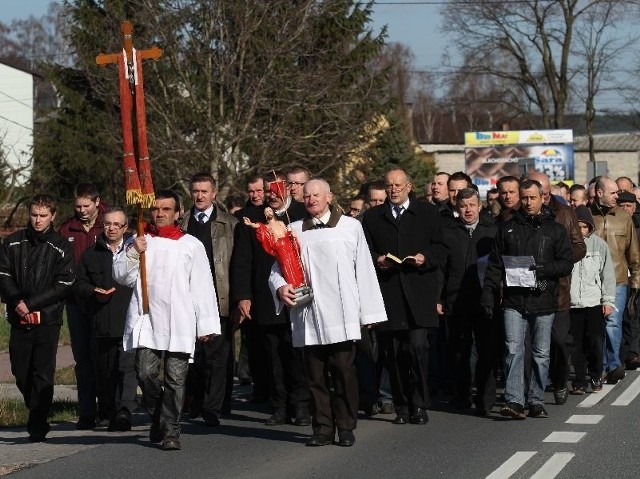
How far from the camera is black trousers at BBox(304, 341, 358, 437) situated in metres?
9.98

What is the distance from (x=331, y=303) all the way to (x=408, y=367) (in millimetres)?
1560

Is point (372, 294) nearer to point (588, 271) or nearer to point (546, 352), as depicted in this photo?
point (546, 352)

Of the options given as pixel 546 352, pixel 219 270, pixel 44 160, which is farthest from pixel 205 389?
pixel 44 160

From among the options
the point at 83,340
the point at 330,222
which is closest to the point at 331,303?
the point at 330,222

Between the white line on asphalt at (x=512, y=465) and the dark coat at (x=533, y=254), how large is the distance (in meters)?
2.14

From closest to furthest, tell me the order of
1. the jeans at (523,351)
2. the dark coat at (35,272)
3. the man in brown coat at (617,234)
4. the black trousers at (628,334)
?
the dark coat at (35,272)
the jeans at (523,351)
the man in brown coat at (617,234)
the black trousers at (628,334)

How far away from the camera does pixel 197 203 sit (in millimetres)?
11648

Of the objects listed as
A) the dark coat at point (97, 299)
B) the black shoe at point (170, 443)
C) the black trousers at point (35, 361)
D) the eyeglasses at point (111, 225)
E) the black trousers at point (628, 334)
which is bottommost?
the black shoe at point (170, 443)

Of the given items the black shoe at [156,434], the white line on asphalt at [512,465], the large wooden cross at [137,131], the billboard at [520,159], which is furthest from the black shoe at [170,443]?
the billboard at [520,159]

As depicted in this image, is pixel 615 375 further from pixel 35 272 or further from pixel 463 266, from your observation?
pixel 35 272

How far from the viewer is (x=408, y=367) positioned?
1127 centimetres

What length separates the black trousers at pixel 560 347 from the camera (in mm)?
12102

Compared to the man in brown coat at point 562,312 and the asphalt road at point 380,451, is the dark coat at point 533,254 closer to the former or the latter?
the man in brown coat at point 562,312

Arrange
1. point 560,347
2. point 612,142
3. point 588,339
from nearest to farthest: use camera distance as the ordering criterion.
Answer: point 560,347 < point 588,339 < point 612,142
